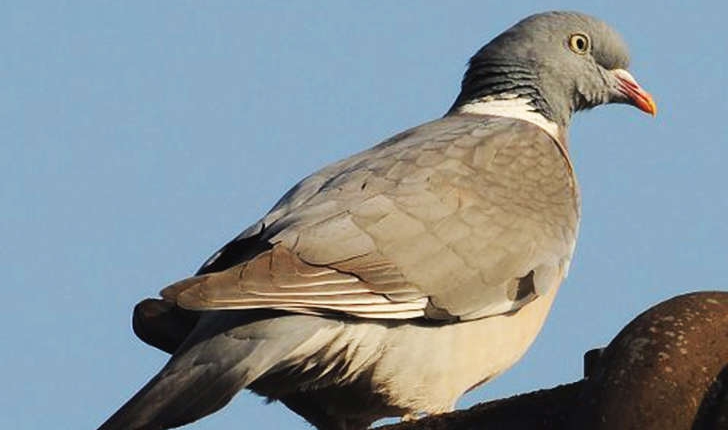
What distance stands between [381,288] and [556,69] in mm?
2891

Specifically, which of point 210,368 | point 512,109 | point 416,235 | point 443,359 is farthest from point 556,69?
point 210,368

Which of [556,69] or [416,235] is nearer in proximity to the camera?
[416,235]

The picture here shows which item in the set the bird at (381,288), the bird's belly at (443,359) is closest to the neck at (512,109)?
the bird at (381,288)

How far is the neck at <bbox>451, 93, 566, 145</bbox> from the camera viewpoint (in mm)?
8359

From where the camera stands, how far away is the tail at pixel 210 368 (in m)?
5.41

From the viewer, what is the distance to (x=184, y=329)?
20.5 ft

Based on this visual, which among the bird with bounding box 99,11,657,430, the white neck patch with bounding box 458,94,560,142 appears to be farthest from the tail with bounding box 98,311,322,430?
the white neck patch with bounding box 458,94,560,142

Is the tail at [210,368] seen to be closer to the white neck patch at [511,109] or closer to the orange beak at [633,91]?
the white neck patch at [511,109]

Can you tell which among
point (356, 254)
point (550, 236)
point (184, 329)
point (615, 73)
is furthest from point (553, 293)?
point (615, 73)

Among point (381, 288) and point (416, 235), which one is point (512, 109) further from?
point (381, 288)

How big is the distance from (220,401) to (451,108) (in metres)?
3.58

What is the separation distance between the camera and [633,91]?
907cm

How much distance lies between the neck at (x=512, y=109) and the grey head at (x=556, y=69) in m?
0.01

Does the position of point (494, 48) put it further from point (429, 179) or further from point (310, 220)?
point (310, 220)
